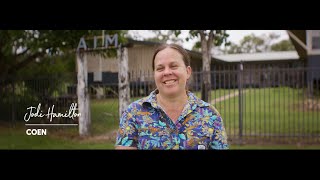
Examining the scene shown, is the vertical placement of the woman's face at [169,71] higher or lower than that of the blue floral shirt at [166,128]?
higher

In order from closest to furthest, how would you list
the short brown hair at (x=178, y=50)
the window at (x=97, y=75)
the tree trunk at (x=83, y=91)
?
the short brown hair at (x=178, y=50)
the tree trunk at (x=83, y=91)
the window at (x=97, y=75)

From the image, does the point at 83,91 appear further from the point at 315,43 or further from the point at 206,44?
the point at 315,43

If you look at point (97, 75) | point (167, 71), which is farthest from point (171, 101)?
point (97, 75)

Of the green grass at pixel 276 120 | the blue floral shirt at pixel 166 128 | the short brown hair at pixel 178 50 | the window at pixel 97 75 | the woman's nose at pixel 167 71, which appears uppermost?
the window at pixel 97 75

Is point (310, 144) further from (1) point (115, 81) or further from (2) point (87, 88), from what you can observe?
(2) point (87, 88)

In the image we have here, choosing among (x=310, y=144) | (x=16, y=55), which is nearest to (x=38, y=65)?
(x=16, y=55)

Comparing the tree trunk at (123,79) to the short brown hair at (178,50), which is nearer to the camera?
the short brown hair at (178,50)

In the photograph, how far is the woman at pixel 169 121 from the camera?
2.37 meters

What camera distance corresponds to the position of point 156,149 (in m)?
2.46

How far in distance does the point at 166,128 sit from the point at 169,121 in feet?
0.17

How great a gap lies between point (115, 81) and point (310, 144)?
14.8 feet

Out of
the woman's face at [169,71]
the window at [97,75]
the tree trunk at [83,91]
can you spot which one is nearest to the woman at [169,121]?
the woman's face at [169,71]

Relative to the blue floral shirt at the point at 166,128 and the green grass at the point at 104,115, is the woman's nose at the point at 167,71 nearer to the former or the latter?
the blue floral shirt at the point at 166,128

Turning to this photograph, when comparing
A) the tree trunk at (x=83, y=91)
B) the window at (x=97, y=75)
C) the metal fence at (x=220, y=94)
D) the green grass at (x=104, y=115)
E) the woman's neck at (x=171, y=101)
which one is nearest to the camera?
the woman's neck at (x=171, y=101)
